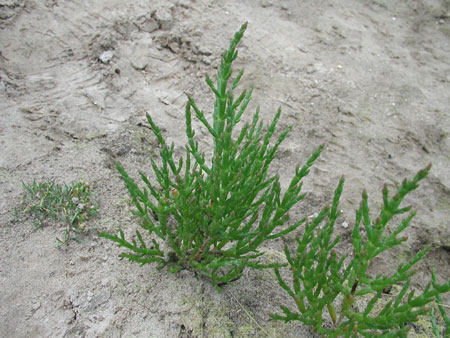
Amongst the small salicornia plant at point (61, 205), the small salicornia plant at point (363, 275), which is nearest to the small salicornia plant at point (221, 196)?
the small salicornia plant at point (363, 275)

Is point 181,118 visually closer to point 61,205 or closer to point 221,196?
point 61,205

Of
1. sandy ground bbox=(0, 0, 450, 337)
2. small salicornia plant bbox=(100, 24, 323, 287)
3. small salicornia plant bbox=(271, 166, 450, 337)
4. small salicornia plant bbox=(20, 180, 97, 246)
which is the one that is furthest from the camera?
small salicornia plant bbox=(20, 180, 97, 246)

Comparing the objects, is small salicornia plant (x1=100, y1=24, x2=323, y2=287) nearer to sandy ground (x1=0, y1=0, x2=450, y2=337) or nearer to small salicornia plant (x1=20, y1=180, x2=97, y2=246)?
sandy ground (x1=0, y1=0, x2=450, y2=337)

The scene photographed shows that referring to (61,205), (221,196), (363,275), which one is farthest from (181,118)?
(363,275)

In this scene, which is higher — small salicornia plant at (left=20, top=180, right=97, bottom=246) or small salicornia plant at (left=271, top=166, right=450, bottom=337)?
small salicornia plant at (left=271, top=166, right=450, bottom=337)

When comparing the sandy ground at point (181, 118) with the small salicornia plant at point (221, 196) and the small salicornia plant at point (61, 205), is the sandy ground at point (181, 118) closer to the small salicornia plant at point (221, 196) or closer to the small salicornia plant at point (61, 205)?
the small salicornia plant at point (61, 205)

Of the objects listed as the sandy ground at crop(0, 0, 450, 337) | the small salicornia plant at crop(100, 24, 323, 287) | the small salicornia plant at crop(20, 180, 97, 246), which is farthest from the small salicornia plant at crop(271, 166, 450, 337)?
the small salicornia plant at crop(20, 180, 97, 246)
